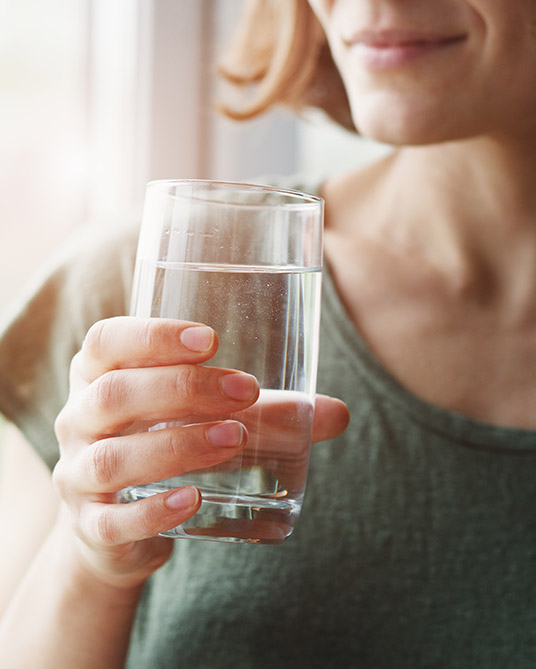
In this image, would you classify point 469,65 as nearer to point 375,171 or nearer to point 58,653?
point 375,171

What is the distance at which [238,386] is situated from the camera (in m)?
0.48

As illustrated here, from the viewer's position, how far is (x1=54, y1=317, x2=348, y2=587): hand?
0.48m

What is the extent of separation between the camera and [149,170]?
4.83ft

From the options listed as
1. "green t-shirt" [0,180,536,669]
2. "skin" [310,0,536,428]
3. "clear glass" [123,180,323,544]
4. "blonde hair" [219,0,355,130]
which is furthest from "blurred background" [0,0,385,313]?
"clear glass" [123,180,323,544]

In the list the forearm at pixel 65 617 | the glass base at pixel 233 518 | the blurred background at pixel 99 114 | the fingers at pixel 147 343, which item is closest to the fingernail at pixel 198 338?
the fingers at pixel 147 343

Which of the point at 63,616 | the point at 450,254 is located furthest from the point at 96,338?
the point at 450,254

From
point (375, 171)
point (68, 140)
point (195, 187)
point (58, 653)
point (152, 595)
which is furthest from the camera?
point (68, 140)

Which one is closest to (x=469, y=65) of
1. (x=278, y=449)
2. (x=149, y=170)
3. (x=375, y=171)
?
(x=375, y=171)

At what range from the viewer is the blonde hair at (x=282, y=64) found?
1.05 meters

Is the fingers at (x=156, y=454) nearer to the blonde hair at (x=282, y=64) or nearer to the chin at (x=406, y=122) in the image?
the chin at (x=406, y=122)

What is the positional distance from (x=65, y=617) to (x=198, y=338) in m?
0.40

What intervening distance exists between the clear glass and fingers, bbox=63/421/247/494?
0.05ft

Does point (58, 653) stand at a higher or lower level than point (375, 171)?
lower

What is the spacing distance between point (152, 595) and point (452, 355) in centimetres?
45
